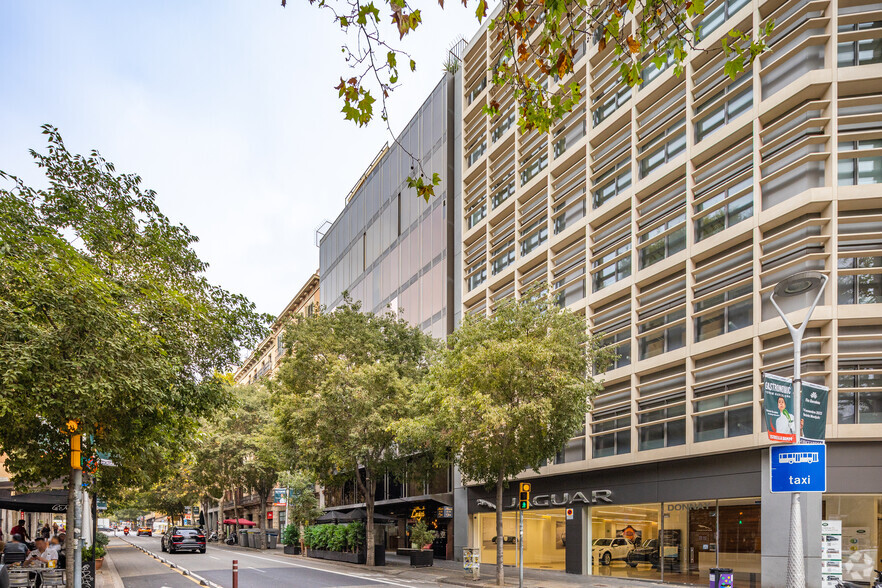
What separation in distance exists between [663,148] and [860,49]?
21.0ft

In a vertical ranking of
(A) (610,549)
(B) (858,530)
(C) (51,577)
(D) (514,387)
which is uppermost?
(D) (514,387)

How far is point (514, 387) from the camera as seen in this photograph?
2181cm

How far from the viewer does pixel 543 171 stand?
2991cm

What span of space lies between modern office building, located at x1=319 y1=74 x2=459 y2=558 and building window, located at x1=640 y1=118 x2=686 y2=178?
435 inches

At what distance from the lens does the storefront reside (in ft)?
56.8

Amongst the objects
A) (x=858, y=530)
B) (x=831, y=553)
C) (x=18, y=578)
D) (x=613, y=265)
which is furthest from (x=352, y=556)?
(x=858, y=530)

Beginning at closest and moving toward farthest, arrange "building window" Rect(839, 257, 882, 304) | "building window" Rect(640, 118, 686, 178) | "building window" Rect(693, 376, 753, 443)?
"building window" Rect(839, 257, 882, 304)
"building window" Rect(693, 376, 753, 443)
"building window" Rect(640, 118, 686, 178)

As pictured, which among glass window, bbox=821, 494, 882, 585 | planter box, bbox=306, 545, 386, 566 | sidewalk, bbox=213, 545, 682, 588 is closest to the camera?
glass window, bbox=821, 494, 882, 585

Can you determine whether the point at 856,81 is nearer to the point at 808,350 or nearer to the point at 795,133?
the point at 795,133

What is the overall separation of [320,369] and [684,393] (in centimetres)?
1591

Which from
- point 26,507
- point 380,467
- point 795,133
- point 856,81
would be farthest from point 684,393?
point 26,507

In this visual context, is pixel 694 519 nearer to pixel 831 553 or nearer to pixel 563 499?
pixel 831 553

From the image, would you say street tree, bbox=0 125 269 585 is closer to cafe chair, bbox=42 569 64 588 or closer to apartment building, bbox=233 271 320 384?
cafe chair, bbox=42 569 64 588

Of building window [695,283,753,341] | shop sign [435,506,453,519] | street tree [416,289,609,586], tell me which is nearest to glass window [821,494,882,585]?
building window [695,283,753,341]
